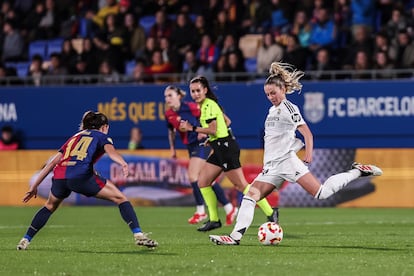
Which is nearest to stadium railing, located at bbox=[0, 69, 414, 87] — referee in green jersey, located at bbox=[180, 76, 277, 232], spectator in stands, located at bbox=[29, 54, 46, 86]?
spectator in stands, located at bbox=[29, 54, 46, 86]

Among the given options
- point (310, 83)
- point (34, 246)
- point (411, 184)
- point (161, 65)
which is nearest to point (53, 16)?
point (161, 65)

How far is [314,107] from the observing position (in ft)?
78.1

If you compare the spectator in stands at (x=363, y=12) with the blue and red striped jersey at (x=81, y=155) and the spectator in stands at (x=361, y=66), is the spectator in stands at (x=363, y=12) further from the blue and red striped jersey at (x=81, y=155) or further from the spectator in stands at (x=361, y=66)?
the blue and red striped jersey at (x=81, y=155)

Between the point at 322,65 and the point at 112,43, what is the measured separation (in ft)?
18.6

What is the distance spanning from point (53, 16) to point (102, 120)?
16984 mm

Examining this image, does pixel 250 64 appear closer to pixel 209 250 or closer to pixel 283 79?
pixel 283 79

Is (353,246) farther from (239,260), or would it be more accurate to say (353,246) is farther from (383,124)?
(383,124)

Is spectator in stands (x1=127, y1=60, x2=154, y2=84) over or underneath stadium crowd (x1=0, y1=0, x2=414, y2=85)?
underneath

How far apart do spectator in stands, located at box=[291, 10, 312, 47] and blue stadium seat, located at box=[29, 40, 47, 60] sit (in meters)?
7.21

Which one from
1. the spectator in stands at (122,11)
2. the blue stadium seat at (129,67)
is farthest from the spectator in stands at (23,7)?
the blue stadium seat at (129,67)

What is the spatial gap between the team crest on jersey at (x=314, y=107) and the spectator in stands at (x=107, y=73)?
177 inches

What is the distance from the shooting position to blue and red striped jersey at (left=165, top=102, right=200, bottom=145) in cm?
1805

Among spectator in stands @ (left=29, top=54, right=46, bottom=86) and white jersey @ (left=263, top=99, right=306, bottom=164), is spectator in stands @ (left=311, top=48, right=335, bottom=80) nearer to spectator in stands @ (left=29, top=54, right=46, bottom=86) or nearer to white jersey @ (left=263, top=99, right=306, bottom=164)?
spectator in stands @ (left=29, top=54, right=46, bottom=86)

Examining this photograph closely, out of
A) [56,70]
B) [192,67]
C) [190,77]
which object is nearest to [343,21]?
[192,67]
